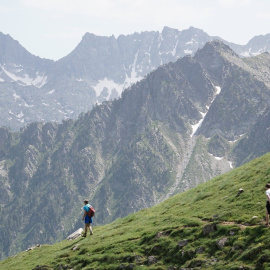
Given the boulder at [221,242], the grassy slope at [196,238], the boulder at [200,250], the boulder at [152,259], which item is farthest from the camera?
the boulder at [152,259]

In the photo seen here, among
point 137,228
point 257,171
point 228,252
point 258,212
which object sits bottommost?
point 228,252

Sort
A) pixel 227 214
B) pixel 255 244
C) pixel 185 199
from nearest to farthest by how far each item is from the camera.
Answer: pixel 255 244, pixel 227 214, pixel 185 199

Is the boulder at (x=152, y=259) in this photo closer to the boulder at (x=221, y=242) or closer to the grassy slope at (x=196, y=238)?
the grassy slope at (x=196, y=238)

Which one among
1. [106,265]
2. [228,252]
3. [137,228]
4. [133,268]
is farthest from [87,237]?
[228,252]

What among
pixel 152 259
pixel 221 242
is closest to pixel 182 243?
pixel 152 259

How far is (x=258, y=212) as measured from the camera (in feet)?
99.0

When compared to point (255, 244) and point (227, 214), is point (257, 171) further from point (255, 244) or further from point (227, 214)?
point (255, 244)

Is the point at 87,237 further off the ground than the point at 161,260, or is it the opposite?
the point at 87,237

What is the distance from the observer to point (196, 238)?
30.1 metres

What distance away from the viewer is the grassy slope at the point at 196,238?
86.1 feet

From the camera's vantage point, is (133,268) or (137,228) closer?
(133,268)

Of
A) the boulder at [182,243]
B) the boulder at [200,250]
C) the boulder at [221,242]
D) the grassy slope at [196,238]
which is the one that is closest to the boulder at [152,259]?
the grassy slope at [196,238]

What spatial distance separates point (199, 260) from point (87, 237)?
804 inches

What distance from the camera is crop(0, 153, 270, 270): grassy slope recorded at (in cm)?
2625
